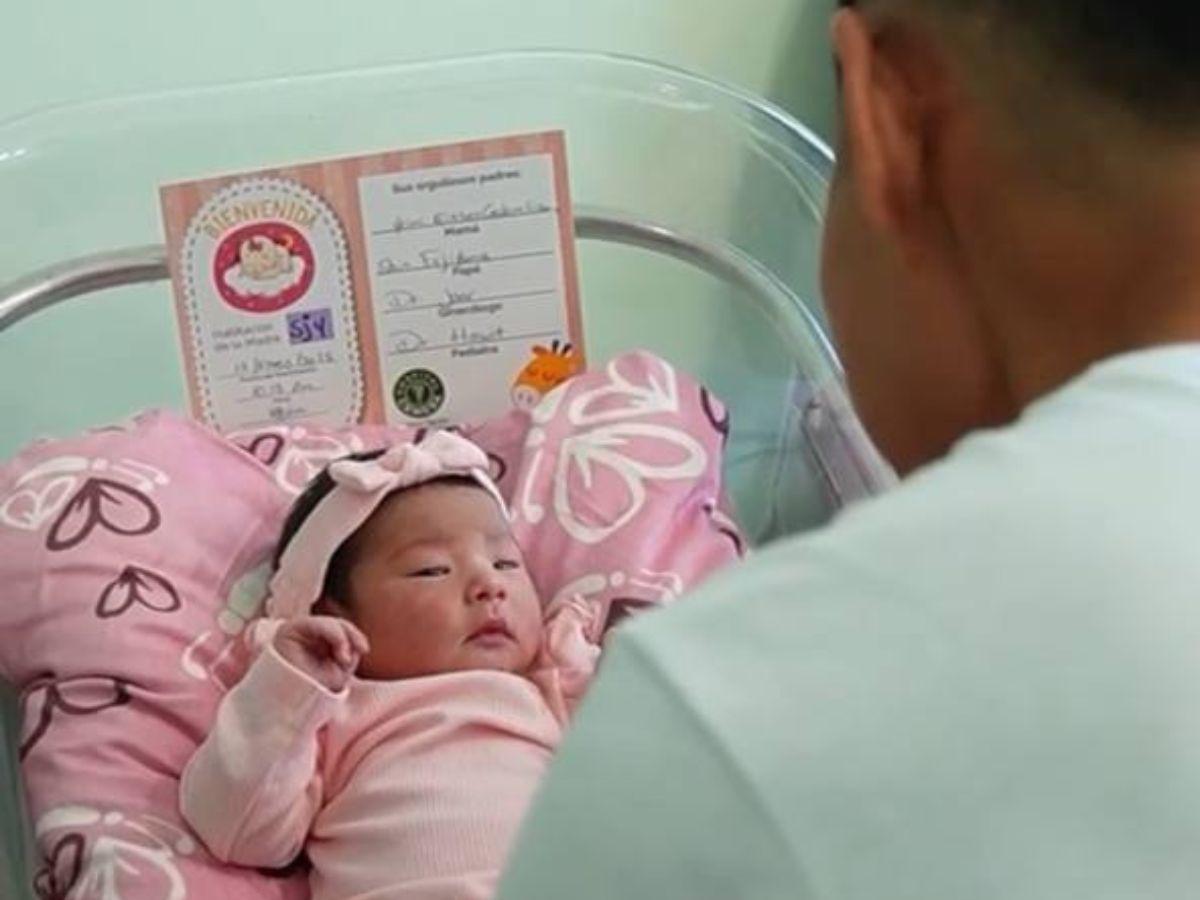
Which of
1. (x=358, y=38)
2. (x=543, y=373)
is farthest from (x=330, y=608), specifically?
(x=358, y=38)

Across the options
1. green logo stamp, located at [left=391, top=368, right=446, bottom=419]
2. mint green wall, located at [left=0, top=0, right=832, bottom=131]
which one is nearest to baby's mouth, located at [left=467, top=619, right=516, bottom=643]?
green logo stamp, located at [left=391, top=368, right=446, bottom=419]

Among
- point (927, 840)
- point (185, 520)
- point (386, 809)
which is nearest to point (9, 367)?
point (185, 520)

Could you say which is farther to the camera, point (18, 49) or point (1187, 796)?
point (18, 49)

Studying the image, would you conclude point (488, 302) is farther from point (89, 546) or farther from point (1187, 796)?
point (1187, 796)

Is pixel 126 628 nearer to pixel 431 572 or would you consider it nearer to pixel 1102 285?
pixel 431 572

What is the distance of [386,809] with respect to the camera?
4.09 feet

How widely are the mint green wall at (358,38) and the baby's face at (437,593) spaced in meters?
0.41

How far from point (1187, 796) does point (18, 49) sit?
1.24 meters

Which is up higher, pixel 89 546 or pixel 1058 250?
pixel 1058 250

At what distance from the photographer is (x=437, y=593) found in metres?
1.35

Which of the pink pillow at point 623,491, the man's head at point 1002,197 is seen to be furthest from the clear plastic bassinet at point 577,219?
the man's head at point 1002,197

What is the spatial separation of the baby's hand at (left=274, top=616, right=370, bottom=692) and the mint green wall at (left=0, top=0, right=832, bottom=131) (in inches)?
19.7

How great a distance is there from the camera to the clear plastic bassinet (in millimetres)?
1492

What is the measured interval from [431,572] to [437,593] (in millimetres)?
17
